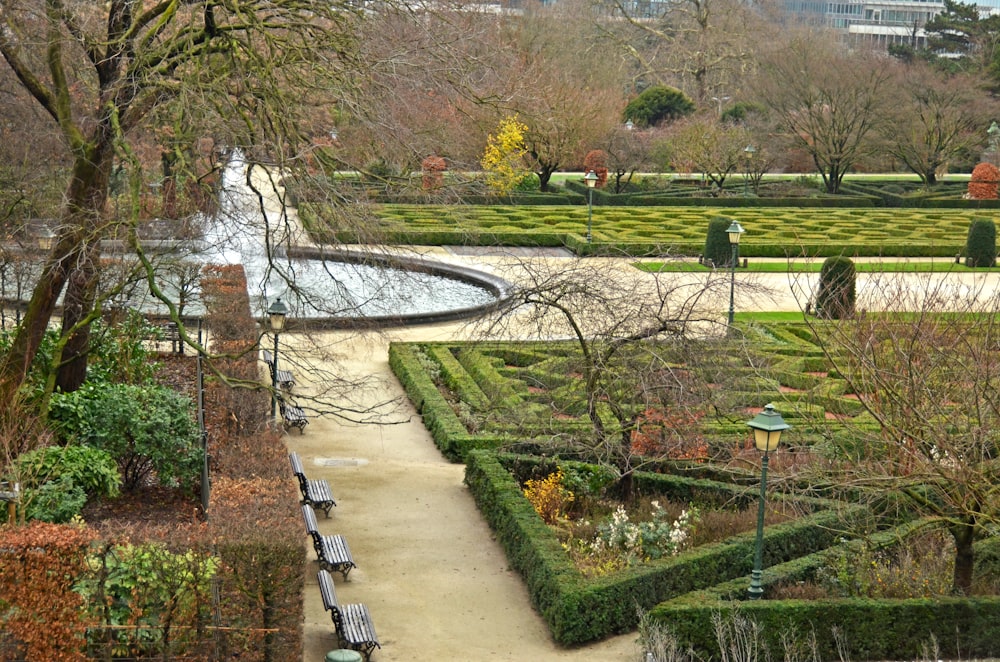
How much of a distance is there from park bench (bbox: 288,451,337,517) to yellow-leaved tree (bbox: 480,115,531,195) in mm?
24368

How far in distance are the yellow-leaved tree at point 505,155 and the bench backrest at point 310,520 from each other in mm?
25468

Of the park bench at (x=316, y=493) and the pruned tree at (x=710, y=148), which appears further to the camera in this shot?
the pruned tree at (x=710, y=148)

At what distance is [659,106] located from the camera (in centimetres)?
5081

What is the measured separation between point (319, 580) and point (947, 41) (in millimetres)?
63210

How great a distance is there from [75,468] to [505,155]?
90.5 ft

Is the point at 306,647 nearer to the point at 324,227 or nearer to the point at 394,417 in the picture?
the point at 324,227

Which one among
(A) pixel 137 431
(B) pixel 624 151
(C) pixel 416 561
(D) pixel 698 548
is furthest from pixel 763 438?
(B) pixel 624 151

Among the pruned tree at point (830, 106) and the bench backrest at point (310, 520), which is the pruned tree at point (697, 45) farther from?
the bench backrest at point (310, 520)

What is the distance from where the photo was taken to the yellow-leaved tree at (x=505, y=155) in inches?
1468

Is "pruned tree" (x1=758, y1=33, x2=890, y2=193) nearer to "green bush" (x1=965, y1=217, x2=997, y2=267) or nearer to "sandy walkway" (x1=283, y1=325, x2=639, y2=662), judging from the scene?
"green bush" (x1=965, y1=217, x2=997, y2=267)

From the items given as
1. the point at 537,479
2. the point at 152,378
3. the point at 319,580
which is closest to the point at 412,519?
the point at 537,479

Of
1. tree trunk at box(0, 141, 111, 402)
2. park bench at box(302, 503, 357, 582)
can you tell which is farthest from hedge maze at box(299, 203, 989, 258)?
park bench at box(302, 503, 357, 582)

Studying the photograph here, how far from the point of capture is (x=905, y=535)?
10.5m

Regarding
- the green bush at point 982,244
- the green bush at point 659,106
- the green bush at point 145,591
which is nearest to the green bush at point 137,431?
the green bush at point 145,591
